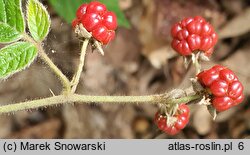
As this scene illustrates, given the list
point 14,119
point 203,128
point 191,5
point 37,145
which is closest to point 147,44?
point 191,5

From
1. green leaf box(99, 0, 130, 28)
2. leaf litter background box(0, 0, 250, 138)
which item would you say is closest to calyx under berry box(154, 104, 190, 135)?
green leaf box(99, 0, 130, 28)

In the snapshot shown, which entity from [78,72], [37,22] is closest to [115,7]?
[37,22]

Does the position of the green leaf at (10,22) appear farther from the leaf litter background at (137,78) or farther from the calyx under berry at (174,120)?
the leaf litter background at (137,78)

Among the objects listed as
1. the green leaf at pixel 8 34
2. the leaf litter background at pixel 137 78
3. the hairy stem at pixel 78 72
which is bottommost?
the leaf litter background at pixel 137 78

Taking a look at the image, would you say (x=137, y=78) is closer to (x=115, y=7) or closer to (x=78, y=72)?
(x=115, y=7)

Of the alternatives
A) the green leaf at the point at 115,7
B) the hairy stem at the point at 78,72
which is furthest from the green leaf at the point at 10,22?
the green leaf at the point at 115,7

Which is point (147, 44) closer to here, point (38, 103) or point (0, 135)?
point (0, 135)
